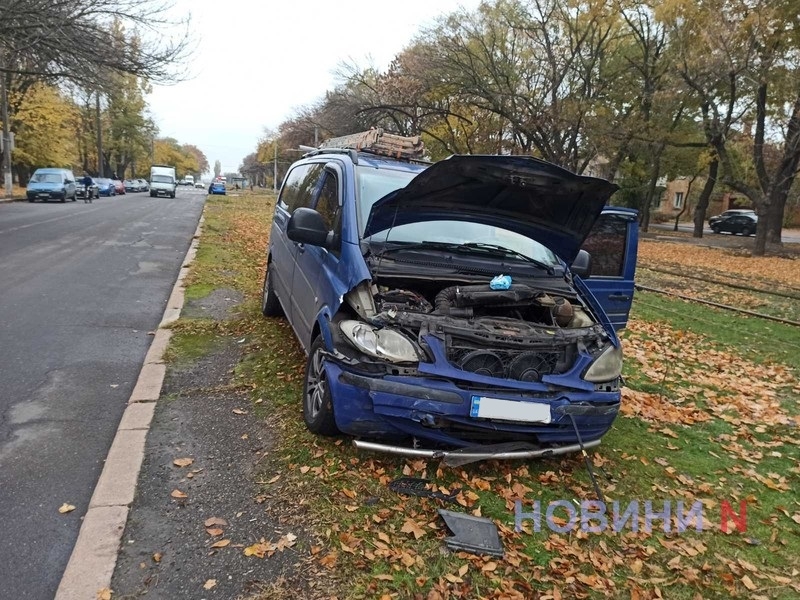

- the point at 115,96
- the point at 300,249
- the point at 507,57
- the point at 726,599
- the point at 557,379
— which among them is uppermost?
the point at 507,57

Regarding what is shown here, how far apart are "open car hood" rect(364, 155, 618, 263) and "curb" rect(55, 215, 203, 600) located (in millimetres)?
2162

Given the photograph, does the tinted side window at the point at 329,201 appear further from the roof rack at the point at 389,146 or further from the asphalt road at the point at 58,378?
the asphalt road at the point at 58,378

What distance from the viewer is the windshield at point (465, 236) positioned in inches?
167

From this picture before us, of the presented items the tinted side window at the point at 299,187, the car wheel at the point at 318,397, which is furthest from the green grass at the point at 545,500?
the tinted side window at the point at 299,187

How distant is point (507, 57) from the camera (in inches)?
1027

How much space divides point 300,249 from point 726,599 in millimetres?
3956

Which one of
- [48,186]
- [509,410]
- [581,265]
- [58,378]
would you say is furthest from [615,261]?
[48,186]

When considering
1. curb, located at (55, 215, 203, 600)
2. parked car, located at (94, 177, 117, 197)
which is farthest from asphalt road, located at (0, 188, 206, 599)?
parked car, located at (94, 177, 117, 197)

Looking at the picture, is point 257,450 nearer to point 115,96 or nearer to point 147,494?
point 147,494

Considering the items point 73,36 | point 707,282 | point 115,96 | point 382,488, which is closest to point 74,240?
point 73,36

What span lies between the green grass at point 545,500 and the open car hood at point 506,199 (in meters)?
1.62

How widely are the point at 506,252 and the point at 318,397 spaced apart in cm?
181

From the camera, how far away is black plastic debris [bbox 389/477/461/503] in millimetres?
3371

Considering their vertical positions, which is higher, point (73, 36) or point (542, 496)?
point (73, 36)
